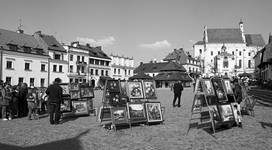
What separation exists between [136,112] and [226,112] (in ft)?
11.6

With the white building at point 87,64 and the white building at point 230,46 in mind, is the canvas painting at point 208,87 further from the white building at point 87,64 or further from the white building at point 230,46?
the white building at point 230,46

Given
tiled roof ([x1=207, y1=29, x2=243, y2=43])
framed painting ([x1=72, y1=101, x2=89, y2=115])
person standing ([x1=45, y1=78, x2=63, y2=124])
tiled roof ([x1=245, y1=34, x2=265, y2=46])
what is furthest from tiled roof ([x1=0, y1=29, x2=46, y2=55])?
tiled roof ([x1=245, y1=34, x2=265, y2=46])

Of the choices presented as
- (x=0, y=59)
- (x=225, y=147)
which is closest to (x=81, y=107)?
(x=225, y=147)

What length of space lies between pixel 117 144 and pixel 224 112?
4427 millimetres

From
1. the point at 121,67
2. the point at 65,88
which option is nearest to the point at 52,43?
the point at 121,67

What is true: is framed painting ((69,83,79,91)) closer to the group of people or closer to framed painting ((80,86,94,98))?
framed painting ((80,86,94,98))

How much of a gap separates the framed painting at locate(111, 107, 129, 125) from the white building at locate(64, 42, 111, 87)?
140 ft

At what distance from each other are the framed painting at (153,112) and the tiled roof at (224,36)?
10548 centimetres

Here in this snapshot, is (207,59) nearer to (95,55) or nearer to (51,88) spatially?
(95,55)

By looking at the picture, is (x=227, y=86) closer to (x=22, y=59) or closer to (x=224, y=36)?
(x=22, y=59)

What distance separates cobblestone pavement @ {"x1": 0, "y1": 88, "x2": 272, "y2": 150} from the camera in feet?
23.1

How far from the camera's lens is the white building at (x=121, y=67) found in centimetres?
6894

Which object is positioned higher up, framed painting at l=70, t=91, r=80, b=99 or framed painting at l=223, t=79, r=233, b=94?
framed painting at l=223, t=79, r=233, b=94

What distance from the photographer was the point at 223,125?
32.9 ft
